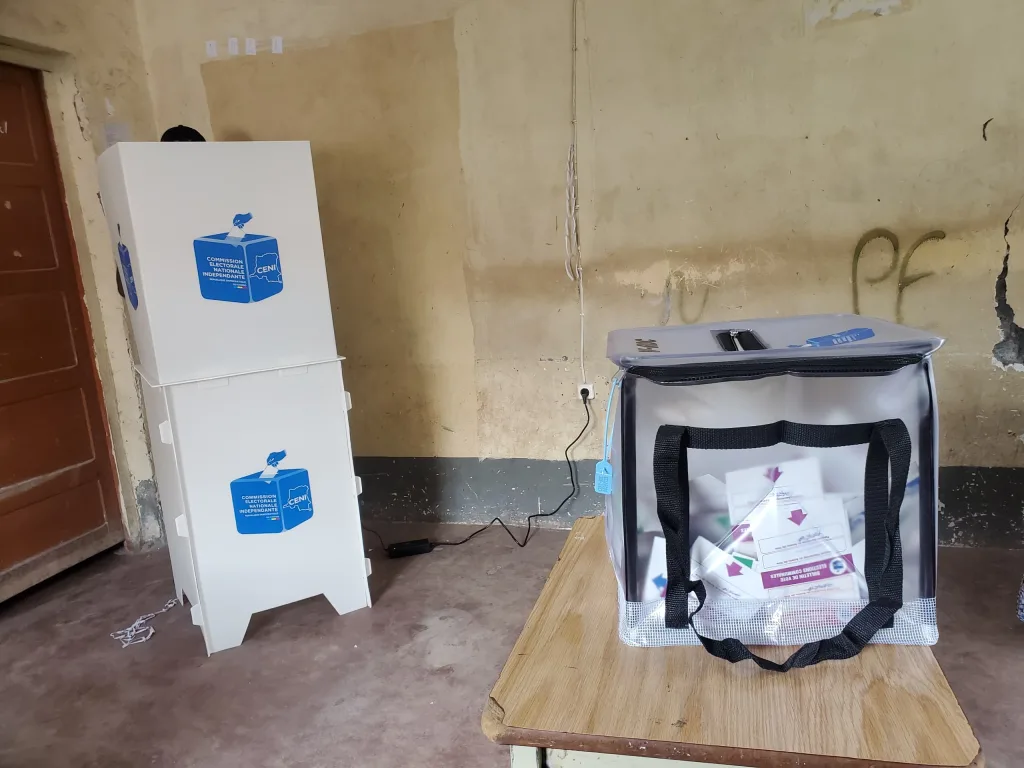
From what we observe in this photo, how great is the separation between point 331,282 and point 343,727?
5.84 feet

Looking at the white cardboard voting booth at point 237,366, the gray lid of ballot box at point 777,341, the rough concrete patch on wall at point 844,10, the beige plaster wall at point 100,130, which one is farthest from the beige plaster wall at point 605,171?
the gray lid of ballot box at point 777,341

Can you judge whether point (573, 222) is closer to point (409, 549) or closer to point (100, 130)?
point (409, 549)

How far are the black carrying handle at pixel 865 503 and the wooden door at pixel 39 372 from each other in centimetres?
263

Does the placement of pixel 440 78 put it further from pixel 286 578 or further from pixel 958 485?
pixel 958 485

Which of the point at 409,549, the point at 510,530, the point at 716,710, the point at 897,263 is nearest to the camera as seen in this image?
the point at 716,710

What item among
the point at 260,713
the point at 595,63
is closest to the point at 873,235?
the point at 595,63

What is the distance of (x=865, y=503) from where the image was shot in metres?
0.75

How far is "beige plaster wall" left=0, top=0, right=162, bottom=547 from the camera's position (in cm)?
251

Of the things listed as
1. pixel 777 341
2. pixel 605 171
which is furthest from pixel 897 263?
pixel 777 341

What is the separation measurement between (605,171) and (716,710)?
2.13 meters

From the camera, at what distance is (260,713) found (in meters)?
1.81

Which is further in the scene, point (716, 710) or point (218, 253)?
point (218, 253)

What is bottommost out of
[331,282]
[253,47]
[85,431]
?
[85,431]

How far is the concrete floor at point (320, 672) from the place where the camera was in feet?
5.52
